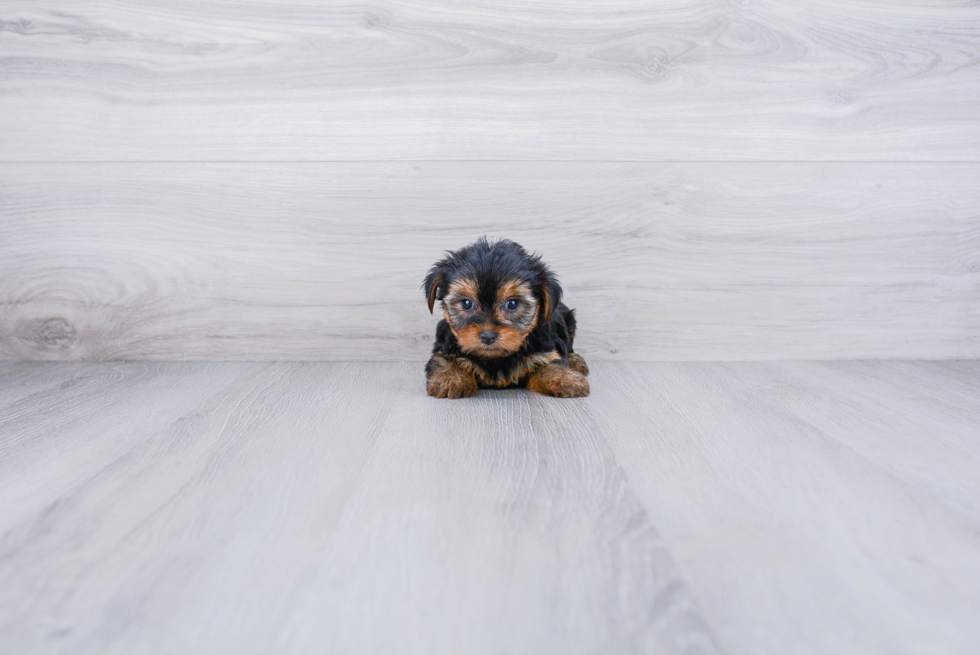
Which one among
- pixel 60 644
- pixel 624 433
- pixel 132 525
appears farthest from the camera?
pixel 624 433

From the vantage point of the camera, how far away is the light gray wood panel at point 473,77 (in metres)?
1.90

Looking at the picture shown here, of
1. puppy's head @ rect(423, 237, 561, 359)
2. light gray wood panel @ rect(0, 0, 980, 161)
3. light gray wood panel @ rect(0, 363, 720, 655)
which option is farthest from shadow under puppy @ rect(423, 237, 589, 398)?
light gray wood panel @ rect(0, 0, 980, 161)

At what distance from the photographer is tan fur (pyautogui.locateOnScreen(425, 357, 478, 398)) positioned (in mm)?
1616

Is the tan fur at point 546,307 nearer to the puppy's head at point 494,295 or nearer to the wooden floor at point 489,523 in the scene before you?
the puppy's head at point 494,295

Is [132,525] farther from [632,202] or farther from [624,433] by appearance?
[632,202]

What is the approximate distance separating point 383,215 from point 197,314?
2.29ft

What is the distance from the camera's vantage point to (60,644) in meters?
0.67

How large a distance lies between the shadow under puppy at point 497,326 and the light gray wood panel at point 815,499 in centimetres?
18

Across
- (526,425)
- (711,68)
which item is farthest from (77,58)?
(711,68)

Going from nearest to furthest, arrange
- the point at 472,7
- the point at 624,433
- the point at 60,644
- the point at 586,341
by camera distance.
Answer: the point at 60,644
the point at 624,433
the point at 472,7
the point at 586,341

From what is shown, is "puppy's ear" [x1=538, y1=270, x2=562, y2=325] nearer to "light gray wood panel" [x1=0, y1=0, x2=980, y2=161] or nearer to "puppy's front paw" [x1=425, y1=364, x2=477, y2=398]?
"puppy's front paw" [x1=425, y1=364, x2=477, y2=398]

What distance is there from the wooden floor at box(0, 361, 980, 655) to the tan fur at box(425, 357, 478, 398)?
0.27 feet

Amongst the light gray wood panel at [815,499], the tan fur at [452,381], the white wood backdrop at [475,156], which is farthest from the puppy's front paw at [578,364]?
the tan fur at [452,381]

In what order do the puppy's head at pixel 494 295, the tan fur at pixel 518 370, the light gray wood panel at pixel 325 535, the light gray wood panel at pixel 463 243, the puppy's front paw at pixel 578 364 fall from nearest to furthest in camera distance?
the light gray wood panel at pixel 325 535, the puppy's head at pixel 494 295, the tan fur at pixel 518 370, the puppy's front paw at pixel 578 364, the light gray wood panel at pixel 463 243
